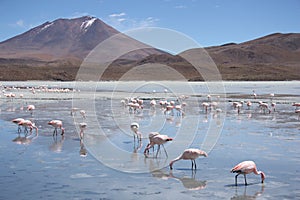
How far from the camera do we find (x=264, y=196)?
6.51 meters

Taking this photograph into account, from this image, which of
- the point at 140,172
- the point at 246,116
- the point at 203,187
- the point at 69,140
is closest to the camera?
the point at 203,187

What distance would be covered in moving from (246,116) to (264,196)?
11.2 meters

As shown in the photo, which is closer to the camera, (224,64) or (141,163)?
(141,163)

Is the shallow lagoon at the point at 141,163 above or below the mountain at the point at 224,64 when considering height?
below

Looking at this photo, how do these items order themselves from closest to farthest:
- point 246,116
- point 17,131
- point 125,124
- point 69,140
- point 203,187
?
point 203,187
point 69,140
point 17,131
point 125,124
point 246,116

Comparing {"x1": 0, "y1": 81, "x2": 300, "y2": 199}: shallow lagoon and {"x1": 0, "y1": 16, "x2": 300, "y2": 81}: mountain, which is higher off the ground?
{"x1": 0, "y1": 16, "x2": 300, "y2": 81}: mountain

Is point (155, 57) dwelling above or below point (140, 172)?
above

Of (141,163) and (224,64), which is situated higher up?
(224,64)

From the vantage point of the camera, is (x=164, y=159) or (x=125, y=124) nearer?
(x=164, y=159)

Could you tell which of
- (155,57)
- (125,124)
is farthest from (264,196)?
(155,57)

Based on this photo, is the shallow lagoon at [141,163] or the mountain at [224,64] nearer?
the shallow lagoon at [141,163]

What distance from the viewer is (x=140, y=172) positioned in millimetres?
8016

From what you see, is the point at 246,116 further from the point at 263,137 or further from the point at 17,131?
the point at 17,131

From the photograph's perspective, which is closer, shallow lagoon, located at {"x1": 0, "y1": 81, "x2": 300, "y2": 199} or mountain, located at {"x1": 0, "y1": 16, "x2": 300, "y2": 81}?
shallow lagoon, located at {"x1": 0, "y1": 81, "x2": 300, "y2": 199}
